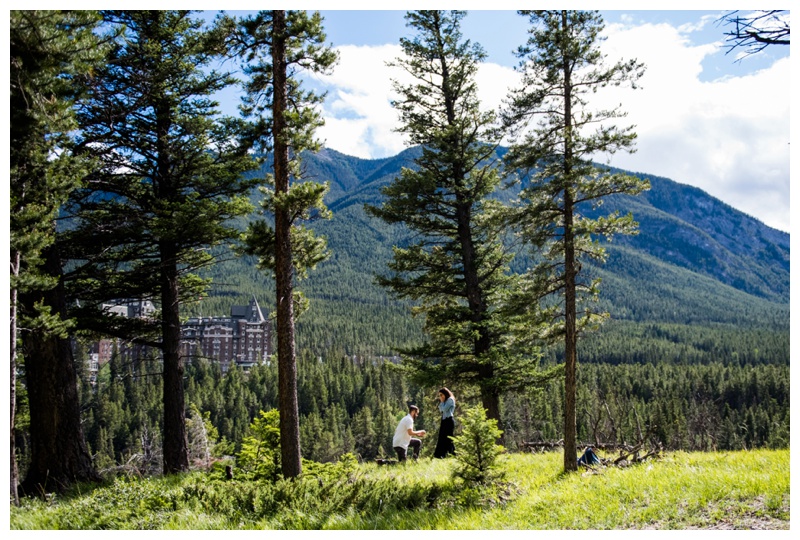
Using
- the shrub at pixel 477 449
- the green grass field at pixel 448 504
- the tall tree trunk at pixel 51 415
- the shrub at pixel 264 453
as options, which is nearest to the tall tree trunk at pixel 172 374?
the tall tree trunk at pixel 51 415

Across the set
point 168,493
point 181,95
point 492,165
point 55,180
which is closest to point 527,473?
point 168,493

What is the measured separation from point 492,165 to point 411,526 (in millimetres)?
9988

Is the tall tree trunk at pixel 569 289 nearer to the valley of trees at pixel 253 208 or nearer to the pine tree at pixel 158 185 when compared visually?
the valley of trees at pixel 253 208

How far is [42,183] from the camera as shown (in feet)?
26.1

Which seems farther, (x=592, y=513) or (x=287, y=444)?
(x=287, y=444)

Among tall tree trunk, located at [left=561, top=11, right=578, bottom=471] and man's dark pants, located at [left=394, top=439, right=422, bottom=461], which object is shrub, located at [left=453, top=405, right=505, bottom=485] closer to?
tall tree trunk, located at [left=561, top=11, right=578, bottom=471]

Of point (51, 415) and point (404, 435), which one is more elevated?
point (51, 415)

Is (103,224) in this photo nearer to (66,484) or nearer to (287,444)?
(66,484)

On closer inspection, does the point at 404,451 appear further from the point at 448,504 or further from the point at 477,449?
the point at 477,449

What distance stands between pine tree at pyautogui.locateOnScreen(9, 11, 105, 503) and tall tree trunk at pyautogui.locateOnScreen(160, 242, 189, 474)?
2419mm

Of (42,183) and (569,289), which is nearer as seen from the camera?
(42,183)

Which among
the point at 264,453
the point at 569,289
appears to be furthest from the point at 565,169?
the point at 264,453

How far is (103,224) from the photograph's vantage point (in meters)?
11.3

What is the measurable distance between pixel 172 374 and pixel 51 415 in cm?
274
